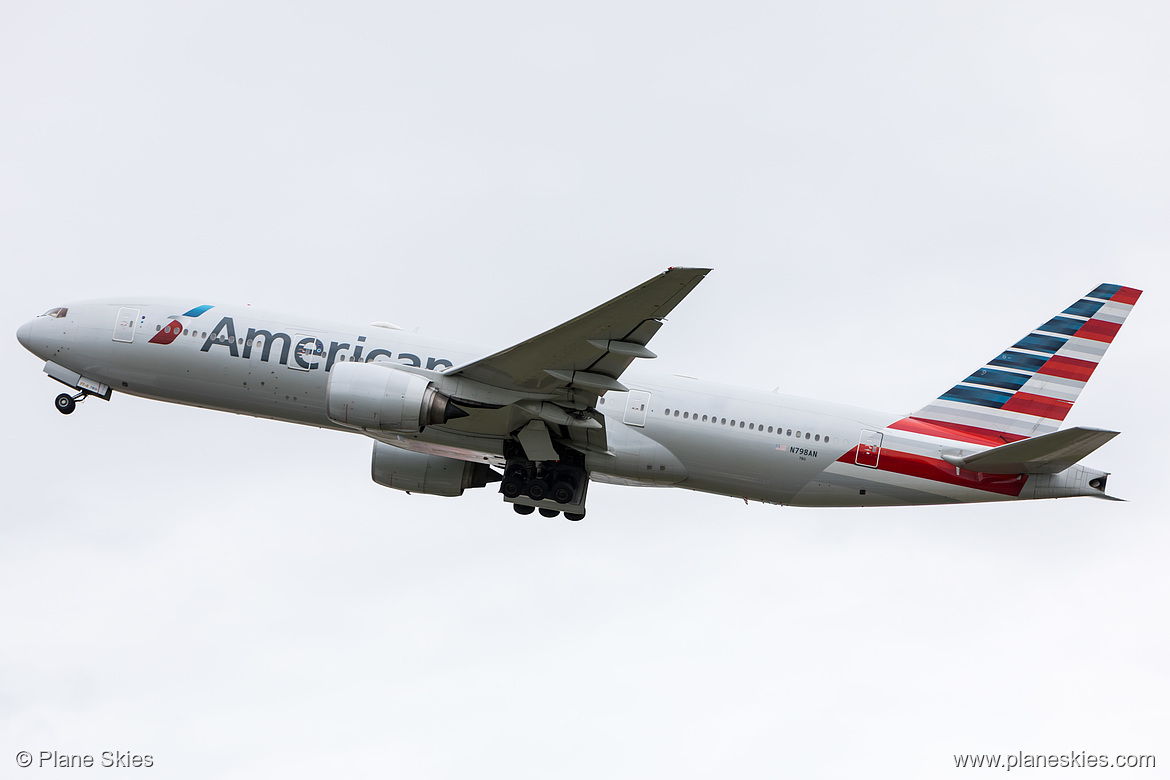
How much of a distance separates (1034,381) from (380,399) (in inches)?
649

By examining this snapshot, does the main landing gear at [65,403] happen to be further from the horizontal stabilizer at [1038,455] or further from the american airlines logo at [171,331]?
the horizontal stabilizer at [1038,455]

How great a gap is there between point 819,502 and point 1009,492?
4415mm

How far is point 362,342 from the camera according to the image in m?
26.6

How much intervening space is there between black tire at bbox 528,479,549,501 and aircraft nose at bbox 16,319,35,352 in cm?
1358

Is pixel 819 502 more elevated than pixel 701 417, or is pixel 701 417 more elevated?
pixel 701 417

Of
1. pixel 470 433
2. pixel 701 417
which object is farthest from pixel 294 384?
pixel 701 417

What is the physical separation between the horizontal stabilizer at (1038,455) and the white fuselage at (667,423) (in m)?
0.33

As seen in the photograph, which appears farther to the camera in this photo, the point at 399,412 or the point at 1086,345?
the point at 1086,345

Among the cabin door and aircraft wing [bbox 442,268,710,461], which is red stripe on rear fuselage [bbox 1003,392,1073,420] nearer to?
the cabin door

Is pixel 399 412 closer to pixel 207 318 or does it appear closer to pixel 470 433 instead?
pixel 470 433

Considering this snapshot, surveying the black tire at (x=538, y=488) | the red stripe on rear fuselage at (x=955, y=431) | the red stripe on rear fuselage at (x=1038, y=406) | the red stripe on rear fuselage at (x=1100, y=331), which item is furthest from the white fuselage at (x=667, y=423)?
the red stripe on rear fuselage at (x=1100, y=331)

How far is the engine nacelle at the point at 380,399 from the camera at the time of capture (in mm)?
24516

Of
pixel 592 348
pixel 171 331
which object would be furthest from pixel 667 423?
pixel 171 331

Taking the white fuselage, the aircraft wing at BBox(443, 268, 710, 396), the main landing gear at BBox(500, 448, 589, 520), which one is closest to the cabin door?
the white fuselage
